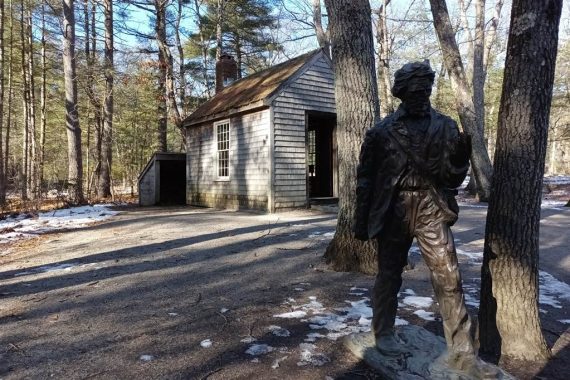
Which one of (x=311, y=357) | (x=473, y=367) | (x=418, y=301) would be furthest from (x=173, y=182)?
(x=473, y=367)

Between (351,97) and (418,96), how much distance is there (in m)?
3.25

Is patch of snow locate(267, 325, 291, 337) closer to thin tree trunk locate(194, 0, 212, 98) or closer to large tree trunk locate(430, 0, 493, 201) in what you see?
large tree trunk locate(430, 0, 493, 201)

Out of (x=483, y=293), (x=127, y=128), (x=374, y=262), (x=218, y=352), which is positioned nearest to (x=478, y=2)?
(x=374, y=262)

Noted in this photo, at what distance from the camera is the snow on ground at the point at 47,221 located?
10.0 m

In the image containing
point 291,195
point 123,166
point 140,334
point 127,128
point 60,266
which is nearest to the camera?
point 140,334

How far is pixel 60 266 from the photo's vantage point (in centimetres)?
629

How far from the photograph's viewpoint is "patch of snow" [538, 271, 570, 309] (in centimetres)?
438

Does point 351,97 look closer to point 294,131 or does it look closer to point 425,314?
point 425,314

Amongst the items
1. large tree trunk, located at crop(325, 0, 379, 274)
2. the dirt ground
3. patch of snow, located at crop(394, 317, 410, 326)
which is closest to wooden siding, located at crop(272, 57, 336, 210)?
the dirt ground

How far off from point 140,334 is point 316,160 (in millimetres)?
13910

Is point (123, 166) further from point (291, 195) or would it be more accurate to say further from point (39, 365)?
point (39, 365)

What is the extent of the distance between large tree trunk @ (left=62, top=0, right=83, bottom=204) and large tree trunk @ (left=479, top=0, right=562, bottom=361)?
1736 centimetres

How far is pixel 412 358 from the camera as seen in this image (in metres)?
2.83

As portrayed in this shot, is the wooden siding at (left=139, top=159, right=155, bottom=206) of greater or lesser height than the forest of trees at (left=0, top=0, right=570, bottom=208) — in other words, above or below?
below
